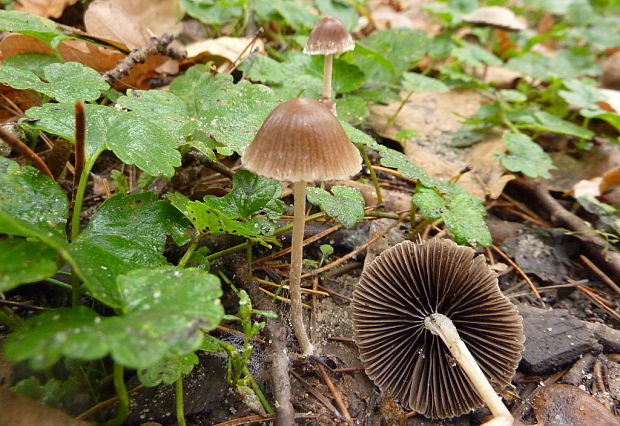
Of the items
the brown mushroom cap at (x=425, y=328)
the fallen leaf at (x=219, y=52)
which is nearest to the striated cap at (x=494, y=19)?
the fallen leaf at (x=219, y=52)

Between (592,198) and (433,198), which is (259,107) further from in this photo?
(592,198)

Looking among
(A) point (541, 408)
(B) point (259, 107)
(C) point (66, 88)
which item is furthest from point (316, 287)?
(C) point (66, 88)

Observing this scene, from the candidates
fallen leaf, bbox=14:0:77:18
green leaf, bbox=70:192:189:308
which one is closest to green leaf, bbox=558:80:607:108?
green leaf, bbox=70:192:189:308

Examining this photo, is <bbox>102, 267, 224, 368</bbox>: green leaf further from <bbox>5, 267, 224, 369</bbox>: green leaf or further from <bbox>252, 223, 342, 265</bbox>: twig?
<bbox>252, 223, 342, 265</bbox>: twig

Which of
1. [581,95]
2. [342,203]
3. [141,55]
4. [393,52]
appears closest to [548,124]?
[581,95]

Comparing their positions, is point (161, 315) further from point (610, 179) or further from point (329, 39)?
point (610, 179)
